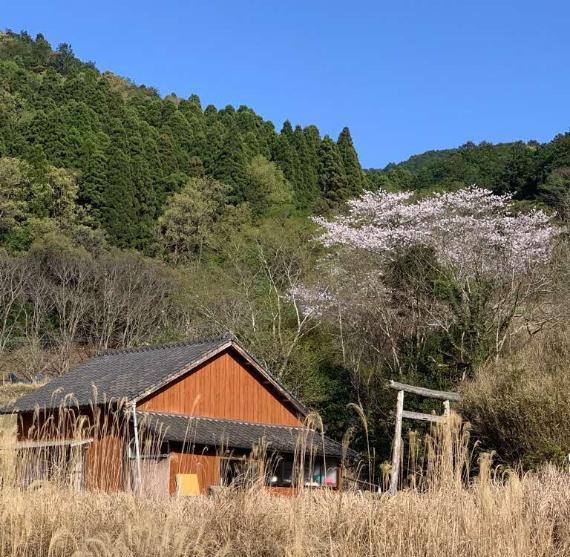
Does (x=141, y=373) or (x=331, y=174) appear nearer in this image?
(x=141, y=373)

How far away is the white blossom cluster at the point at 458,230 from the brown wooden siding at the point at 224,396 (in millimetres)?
5912

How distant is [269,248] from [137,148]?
1840cm

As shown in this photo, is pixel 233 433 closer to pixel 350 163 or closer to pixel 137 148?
pixel 137 148

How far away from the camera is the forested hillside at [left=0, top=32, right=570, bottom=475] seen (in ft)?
66.3

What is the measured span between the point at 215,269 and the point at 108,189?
471 inches

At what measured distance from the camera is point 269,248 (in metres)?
29.0

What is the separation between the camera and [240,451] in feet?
54.9

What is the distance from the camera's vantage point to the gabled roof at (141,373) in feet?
55.5

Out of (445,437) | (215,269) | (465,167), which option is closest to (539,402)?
(445,437)

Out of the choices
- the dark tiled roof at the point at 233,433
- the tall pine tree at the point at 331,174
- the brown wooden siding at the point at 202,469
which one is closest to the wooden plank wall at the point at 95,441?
the dark tiled roof at the point at 233,433

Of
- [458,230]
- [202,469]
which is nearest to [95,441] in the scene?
[202,469]

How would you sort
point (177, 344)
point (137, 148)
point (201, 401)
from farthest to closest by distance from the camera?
1. point (137, 148)
2. point (177, 344)
3. point (201, 401)

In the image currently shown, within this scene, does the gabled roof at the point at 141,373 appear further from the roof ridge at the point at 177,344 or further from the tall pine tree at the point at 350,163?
the tall pine tree at the point at 350,163

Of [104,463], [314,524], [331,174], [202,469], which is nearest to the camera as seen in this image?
[314,524]
